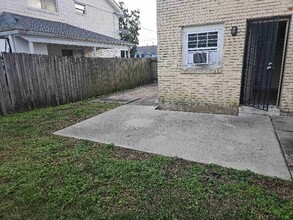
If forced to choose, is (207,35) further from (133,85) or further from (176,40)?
(133,85)

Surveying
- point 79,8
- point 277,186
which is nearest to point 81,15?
point 79,8

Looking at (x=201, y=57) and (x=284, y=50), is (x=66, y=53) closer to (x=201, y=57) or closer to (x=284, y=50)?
(x=201, y=57)

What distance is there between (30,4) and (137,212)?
49.1 feet

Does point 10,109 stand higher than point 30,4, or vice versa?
point 30,4

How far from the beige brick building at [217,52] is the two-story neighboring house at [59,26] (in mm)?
7411

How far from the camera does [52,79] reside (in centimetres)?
799

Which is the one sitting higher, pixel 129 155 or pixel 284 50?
pixel 284 50

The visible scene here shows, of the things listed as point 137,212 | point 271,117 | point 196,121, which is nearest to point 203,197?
point 137,212

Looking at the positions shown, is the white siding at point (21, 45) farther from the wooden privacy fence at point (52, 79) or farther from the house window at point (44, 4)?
the wooden privacy fence at point (52, 79)

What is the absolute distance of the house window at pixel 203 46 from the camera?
227 inches

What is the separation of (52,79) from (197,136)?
20.1 feet

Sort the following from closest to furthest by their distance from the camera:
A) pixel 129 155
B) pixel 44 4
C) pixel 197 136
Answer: pixel 129 155 → pixel 197 136 → pixel 44 4

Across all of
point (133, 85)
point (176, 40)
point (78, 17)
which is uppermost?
point (78, 17)

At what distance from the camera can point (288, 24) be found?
503cm
